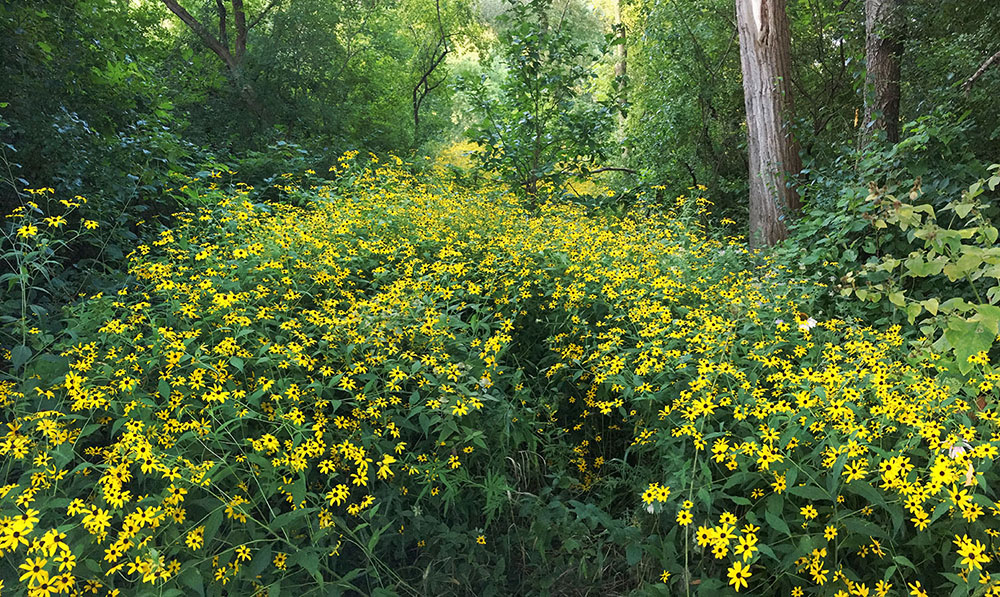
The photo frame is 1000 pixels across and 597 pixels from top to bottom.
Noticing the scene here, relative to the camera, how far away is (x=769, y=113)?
18.2ft

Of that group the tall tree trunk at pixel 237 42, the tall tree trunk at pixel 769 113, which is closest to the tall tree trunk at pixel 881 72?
the tall tree trunk at pixel 769 113

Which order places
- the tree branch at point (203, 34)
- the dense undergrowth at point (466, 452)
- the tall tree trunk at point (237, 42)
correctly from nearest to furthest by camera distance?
the dense undergrowth at point (466, 452)
the tall tree trunk at point (237, 42)
the tree branch at point (203, 34)

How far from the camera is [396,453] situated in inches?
81.4

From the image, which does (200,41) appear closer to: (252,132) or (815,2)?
(252,132)

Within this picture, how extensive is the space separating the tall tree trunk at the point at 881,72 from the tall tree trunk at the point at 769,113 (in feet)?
2.74

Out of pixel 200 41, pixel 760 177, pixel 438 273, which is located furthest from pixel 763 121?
pixel 200 41

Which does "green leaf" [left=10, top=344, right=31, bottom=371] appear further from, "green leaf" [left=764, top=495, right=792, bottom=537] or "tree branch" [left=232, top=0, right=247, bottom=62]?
"tree branch" [left=232, top=0, right=247, bottom=62]

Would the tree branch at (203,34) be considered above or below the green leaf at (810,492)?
above

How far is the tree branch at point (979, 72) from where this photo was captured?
12.5 ft

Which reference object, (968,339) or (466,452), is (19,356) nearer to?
(466,452)

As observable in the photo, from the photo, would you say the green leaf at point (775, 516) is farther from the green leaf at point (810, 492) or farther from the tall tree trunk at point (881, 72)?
the tall tree trunk at point (881, 72)

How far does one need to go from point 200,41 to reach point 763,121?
8.10 meters

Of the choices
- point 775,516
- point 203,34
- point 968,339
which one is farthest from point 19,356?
point 203,34

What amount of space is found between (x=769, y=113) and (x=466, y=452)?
4.96 metres
